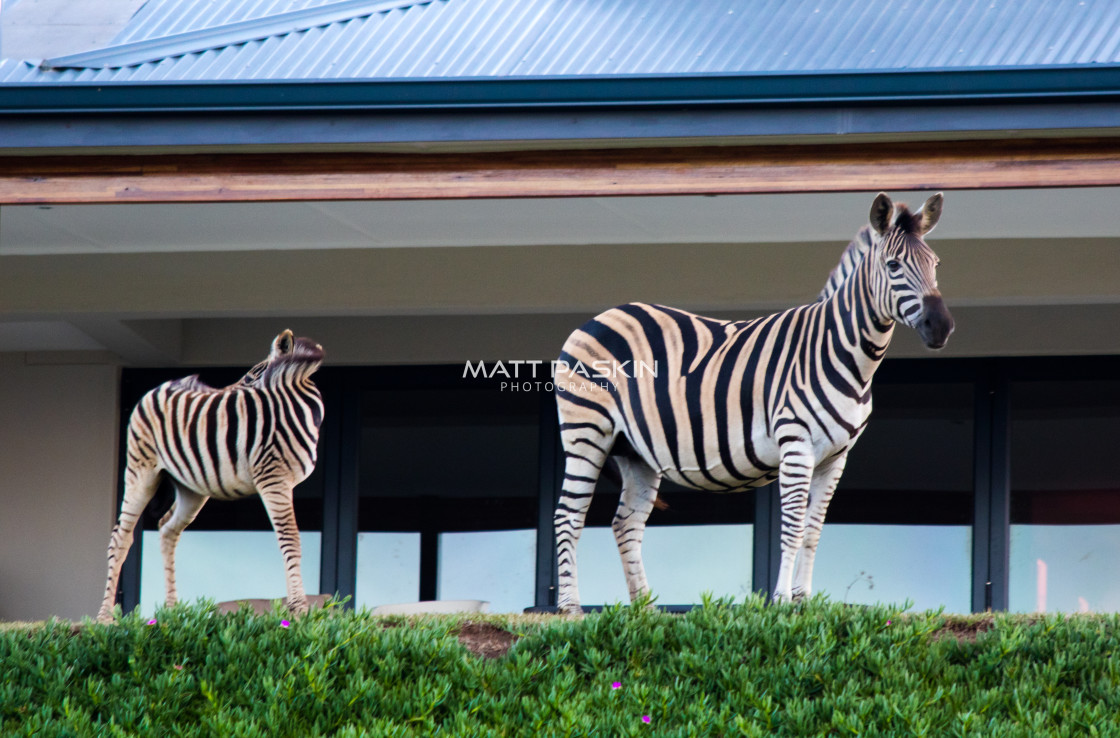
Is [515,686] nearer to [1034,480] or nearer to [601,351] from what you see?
[601,351]

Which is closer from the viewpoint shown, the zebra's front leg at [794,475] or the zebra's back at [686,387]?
the zebra's front leg at [794,475]

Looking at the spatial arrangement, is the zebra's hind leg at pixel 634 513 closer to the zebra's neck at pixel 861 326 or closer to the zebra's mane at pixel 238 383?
the zebra's neck at pixel 861 326

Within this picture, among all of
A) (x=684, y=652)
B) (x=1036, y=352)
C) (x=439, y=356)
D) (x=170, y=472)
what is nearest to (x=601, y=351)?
(x=684, y=652)

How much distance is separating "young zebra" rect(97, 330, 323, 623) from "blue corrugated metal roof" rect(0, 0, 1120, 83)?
1.65 m

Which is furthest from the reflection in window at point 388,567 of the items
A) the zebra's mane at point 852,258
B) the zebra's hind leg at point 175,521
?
the zebra's mane at point 852,258

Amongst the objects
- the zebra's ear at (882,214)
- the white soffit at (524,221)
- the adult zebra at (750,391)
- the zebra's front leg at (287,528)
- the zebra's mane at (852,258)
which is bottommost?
the zebra's front leg at (287,528)

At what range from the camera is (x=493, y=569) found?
1130cm

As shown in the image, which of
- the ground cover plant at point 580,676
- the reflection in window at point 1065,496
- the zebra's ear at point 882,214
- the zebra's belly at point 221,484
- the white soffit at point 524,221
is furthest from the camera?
the reflection in window at point 1065,496

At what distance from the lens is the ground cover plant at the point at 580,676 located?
5137mm

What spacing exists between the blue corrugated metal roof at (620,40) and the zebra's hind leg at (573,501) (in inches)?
82.3

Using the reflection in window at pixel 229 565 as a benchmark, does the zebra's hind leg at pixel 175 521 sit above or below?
above

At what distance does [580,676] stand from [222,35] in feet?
16.0

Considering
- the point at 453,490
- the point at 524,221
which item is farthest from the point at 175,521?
the point at 453,490

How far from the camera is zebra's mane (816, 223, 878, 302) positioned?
646 centimetres
